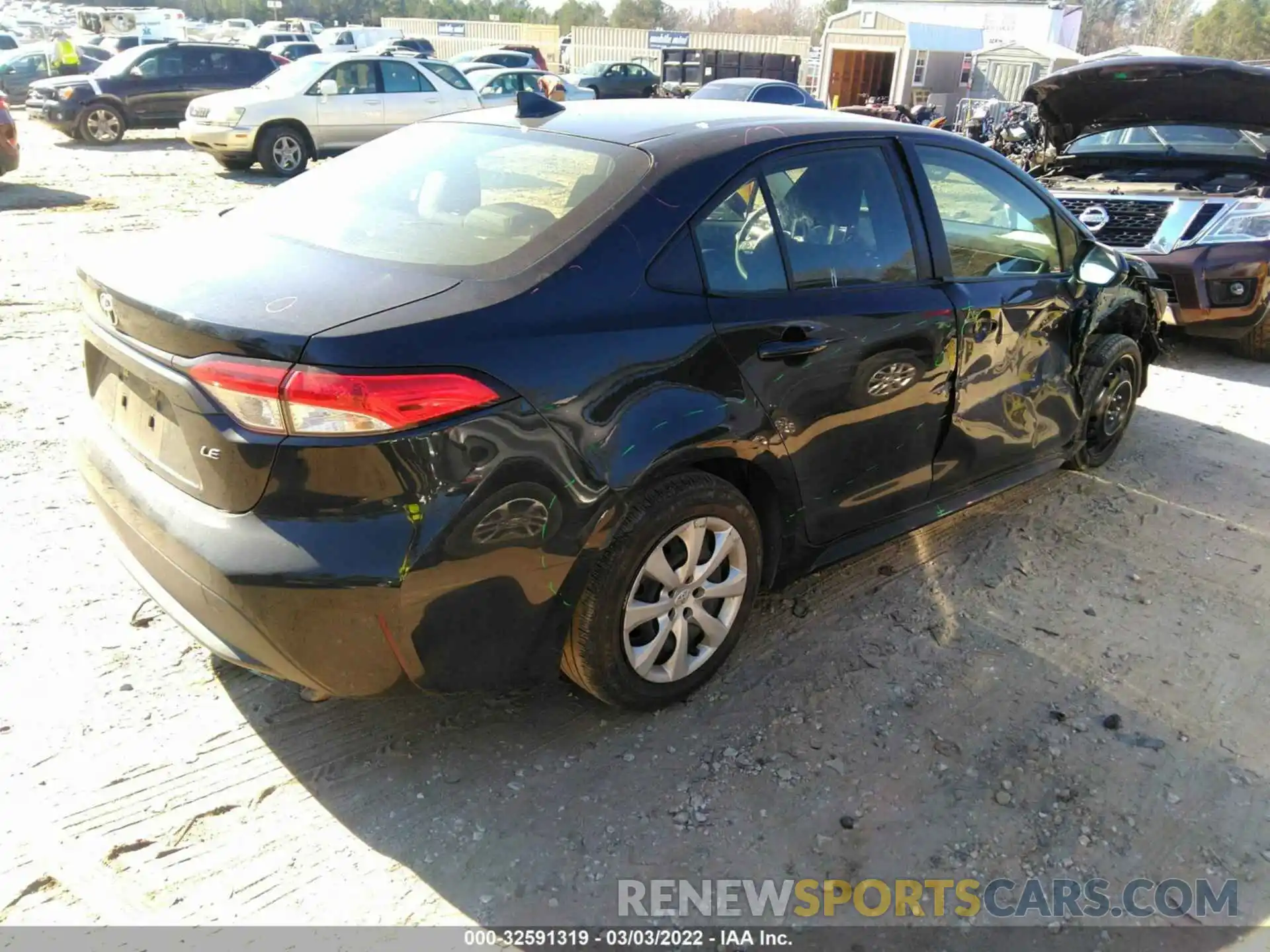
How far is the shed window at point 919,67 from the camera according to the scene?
3203 cm

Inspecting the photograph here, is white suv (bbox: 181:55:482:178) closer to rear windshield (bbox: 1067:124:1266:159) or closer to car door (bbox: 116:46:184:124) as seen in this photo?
car door (bbox: 116:46:184:124)

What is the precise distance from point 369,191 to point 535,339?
1110 millimetres

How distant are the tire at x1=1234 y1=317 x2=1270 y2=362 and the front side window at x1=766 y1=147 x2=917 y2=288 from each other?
477cm

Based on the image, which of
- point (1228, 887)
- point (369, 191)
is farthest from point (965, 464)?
point (369, 191)

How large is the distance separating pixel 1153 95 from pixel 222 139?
38.8 feet

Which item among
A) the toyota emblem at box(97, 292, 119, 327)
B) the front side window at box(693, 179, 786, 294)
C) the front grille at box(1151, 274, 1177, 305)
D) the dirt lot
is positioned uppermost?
the front side window at box(693, 179, 786, 294)

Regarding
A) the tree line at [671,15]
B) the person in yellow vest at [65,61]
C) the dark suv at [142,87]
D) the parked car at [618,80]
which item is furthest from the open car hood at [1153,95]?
the tree line at [671,15]

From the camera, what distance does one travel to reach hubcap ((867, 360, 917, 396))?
10.1ft

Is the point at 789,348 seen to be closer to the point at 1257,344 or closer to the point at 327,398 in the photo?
the point at 327,398

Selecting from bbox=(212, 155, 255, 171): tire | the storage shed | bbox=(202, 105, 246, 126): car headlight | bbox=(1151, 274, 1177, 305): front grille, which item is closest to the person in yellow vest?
bbox=(212, 155, 255, 171): tire

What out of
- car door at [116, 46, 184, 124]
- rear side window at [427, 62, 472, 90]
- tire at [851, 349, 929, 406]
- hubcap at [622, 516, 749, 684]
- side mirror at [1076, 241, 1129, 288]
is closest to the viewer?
hubcap at [622, 516, 749, 684]

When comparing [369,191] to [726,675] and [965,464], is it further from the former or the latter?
[965,464]

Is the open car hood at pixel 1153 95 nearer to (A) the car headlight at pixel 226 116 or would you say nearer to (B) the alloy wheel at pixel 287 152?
(B) the alloy wheel at pixel 287 152

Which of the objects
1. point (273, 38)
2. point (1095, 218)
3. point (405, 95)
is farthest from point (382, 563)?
point (273, 38)
